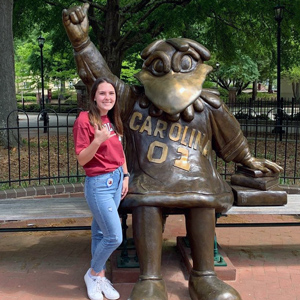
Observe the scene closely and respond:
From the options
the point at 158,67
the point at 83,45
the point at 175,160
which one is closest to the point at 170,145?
the point at 175,160

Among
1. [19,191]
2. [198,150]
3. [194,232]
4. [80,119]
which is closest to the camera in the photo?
[80,119]

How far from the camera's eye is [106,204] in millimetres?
3045

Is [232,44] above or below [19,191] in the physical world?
above

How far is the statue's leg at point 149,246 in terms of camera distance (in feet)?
10.3

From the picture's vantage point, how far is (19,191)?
5785mm

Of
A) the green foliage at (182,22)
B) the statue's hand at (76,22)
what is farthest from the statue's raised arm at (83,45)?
the green foliage at (182,22)

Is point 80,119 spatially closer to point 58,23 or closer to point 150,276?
point 150,276

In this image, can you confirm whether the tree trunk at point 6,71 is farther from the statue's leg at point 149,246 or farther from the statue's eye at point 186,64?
the statue's leg at point 149,246

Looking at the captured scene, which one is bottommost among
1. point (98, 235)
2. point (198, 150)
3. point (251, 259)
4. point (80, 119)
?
point (251, 259)

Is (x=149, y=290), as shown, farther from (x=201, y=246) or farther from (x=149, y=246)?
(x=201, y=246)

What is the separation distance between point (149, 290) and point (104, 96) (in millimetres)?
1375

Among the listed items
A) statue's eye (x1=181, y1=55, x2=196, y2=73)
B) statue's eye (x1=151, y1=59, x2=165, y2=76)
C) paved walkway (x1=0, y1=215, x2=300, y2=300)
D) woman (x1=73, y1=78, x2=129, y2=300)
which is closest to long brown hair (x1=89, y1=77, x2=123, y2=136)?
woman (x1=73, y1=78, x2=129, y2=300)

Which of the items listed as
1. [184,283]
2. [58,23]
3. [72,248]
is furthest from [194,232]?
[58,23]

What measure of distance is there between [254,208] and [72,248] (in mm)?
1904
